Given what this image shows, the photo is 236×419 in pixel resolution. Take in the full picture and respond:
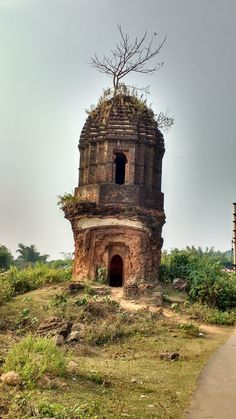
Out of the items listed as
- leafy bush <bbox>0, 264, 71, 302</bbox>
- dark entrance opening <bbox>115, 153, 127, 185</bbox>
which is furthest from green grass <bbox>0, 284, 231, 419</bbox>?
dark entrance opening <bbox>115, 153, 127, 185</bbox>

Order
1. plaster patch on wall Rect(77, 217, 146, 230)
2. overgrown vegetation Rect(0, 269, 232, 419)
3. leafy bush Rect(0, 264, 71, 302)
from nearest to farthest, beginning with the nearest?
1. overgrown vegetation Rect(0, 269, 232, 419)
2. leafy bush Rect(0, 264, 71, 302)
3. plaster patch on wall Rect(77, 217, 146, 230)

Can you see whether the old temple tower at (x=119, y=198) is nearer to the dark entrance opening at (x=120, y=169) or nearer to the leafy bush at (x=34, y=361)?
the dark entrance opening at (x=120, y=169)

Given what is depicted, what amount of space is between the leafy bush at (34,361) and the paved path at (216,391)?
1769 millimetres

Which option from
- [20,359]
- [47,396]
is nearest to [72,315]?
[20,359]

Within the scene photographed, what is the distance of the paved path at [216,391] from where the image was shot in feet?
17.9

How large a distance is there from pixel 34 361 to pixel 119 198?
10.7m

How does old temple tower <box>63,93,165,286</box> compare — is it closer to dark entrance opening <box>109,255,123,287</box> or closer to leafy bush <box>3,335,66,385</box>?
dark entrance opening <box>109,255,123,287</box>

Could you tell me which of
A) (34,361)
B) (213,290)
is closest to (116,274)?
(213,290)

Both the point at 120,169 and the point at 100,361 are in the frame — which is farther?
the point at 120,169

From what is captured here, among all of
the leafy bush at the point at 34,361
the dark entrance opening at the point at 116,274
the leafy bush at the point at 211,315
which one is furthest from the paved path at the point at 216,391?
the dark entrance opening at the point at 116,274

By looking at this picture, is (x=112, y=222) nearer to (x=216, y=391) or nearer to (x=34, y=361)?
Result: (x=216, y=391)

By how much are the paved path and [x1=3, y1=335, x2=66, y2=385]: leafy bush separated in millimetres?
1769

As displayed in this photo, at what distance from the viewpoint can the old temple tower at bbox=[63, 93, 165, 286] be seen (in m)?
16.5

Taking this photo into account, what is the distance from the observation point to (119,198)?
54.4 feet
